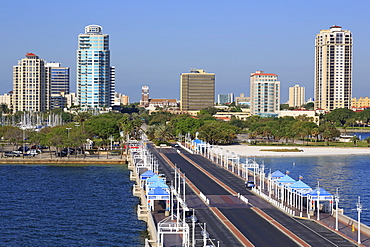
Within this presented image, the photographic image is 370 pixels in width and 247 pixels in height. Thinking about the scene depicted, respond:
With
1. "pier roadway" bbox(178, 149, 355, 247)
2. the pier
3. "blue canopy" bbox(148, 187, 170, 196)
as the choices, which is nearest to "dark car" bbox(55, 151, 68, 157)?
the pier

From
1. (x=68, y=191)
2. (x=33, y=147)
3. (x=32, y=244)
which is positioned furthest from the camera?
(x=33, y=147)

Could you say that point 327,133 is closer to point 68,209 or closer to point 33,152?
point 33,152

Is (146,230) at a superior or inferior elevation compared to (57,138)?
inferior

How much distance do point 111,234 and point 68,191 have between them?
2758 cm

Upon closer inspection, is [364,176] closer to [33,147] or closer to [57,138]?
[57,138]

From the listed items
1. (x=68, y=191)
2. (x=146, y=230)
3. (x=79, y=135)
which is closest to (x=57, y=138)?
(x=79, y=135)

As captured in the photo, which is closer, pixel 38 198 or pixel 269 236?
pixel 269 236

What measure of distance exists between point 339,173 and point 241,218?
54654 millimetres

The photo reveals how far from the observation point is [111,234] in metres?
56.2

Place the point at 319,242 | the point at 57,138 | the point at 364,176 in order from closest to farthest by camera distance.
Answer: the point at 319,242, the point at 364,176, the point at 57,138

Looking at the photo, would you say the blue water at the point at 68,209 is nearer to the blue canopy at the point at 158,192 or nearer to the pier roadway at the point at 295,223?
the blue canopy at the point at 158,192

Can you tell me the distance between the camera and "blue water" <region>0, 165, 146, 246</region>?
54812 millimetres

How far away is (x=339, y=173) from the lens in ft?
345

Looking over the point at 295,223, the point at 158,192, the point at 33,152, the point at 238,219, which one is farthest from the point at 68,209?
the point at 33,152
